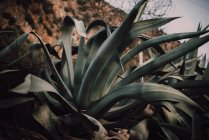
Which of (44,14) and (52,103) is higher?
(44,14)

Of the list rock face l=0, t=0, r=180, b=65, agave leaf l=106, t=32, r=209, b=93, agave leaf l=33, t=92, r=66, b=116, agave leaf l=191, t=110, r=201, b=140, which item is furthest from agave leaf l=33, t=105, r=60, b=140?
rock face l=0, t=0, r=180, b=65

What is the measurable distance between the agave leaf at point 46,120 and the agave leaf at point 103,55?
0.22m

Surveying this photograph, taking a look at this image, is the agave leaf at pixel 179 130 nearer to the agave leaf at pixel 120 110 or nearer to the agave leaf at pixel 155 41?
the agave leaf at pixel 120 110

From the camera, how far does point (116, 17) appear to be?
185 inches

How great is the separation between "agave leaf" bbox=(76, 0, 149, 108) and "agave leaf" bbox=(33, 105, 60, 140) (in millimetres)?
225

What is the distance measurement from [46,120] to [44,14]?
2.01 metres

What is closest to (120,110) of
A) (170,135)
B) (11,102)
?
(170,135)

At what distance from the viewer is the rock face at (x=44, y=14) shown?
269 centimetres

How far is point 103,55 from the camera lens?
1.56m

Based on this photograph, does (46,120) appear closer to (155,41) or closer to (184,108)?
(155,41)

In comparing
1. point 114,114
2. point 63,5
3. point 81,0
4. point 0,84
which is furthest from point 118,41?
point 81,0

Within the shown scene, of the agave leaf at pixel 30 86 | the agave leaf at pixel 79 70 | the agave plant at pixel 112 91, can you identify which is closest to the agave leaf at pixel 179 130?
the agave plant at pixel 112 91

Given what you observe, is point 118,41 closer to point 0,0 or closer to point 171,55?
point 171,55

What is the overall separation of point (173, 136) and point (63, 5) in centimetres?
255
